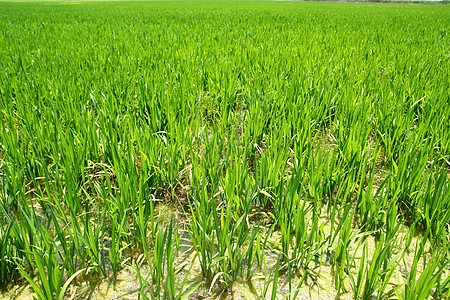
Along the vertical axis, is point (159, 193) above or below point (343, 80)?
below

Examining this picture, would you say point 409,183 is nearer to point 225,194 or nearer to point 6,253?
point 225,194

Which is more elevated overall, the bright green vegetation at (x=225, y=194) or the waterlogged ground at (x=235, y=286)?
the bright green vegetation at (x=225, y=194)

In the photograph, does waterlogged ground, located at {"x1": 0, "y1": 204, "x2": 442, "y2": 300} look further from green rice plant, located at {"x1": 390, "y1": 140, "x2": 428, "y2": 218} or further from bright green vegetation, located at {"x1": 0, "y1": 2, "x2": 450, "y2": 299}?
green rice plant, located at {"x1": 390, "y1": 140, "x2": 428, "y2": 218}

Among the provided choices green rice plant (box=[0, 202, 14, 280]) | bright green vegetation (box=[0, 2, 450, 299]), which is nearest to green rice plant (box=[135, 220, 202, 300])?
bright green vegetation (box=[0, 2, 450, 299])

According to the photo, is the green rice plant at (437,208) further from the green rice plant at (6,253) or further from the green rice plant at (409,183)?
the green rice plant at (6,253)

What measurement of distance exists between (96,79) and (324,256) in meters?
2.70

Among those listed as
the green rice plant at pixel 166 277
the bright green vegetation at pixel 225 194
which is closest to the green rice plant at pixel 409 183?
the bright green vegetation at pixel 225 194

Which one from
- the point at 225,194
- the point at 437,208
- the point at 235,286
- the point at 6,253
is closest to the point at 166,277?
the point at 235,286

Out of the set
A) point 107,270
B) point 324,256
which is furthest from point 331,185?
point 107,270

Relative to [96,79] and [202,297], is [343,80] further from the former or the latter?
[202,297]

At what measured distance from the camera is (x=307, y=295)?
1057 millimetres

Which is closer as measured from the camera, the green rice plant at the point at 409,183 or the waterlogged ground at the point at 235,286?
the waterlogged ground at the point at 235,286

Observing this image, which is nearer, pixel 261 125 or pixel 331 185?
pixel 331 185

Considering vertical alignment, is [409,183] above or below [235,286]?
above
